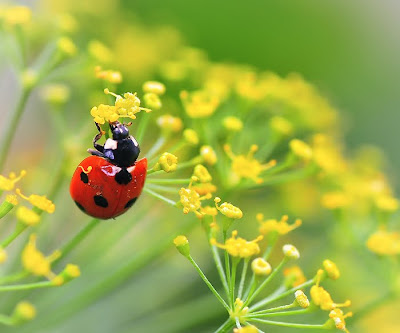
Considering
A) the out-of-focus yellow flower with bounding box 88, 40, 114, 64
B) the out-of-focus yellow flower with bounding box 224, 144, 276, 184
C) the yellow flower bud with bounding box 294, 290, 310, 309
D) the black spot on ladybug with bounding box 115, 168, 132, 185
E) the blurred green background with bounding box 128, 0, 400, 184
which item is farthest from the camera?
the blurred green background with bounding box 128, 0, 400, 184

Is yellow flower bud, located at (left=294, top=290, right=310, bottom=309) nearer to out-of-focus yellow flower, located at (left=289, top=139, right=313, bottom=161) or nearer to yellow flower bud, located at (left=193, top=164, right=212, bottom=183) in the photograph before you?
yellow flower bud, located at (left=193, top=164, right=212, bottom=183)

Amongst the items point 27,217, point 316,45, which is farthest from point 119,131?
point 316,45

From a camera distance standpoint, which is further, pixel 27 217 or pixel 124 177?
pixel 124 177

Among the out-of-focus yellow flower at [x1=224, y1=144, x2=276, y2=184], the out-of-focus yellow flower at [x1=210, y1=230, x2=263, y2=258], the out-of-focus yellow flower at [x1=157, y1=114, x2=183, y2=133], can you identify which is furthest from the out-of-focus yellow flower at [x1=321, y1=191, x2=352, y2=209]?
the out-of-focus yellow flower at [x1=210, y1=230, x2=263, y2=258]

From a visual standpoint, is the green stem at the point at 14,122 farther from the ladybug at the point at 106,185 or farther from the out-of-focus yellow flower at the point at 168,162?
the out-of-focus yellow flower at the point at 168,162

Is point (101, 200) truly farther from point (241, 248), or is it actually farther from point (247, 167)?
point (247, 167)
